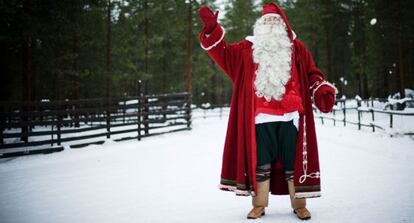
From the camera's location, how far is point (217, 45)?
12.1ft

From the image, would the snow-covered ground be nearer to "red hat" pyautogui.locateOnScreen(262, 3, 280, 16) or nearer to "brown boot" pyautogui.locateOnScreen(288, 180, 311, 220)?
"brown boot" pyautogui.locateOnScreen(288, 180, 311, 220)

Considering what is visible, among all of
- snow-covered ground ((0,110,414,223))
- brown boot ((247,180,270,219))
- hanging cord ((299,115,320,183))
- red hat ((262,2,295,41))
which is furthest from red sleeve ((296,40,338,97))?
snow-covered ground ((0,110,414,223))

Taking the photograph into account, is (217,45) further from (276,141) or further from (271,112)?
(276,141)

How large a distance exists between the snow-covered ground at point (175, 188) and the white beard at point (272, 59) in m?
1.33

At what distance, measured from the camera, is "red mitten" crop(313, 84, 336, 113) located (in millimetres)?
3575

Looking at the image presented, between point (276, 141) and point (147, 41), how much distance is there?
67.8ft

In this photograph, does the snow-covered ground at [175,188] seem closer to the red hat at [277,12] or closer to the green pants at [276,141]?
the green pants at [276,141]

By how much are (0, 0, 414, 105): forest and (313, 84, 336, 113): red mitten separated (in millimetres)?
9366

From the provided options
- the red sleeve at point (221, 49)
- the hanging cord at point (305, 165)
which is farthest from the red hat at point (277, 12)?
the hanging cord at point (305, 165)

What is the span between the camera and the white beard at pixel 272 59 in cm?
350

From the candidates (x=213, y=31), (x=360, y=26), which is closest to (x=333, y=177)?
(x=213, y=31)

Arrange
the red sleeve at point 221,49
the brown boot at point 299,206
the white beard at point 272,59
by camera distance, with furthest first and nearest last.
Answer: the red sleeve at point 221,49
the white beard at point 272,59
the brown boot at point 299,206

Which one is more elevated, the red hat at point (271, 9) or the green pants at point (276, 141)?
the red hat at point (271, 9)

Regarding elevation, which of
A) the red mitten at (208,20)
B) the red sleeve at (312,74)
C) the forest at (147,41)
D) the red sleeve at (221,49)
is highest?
the forest at (147,41)
